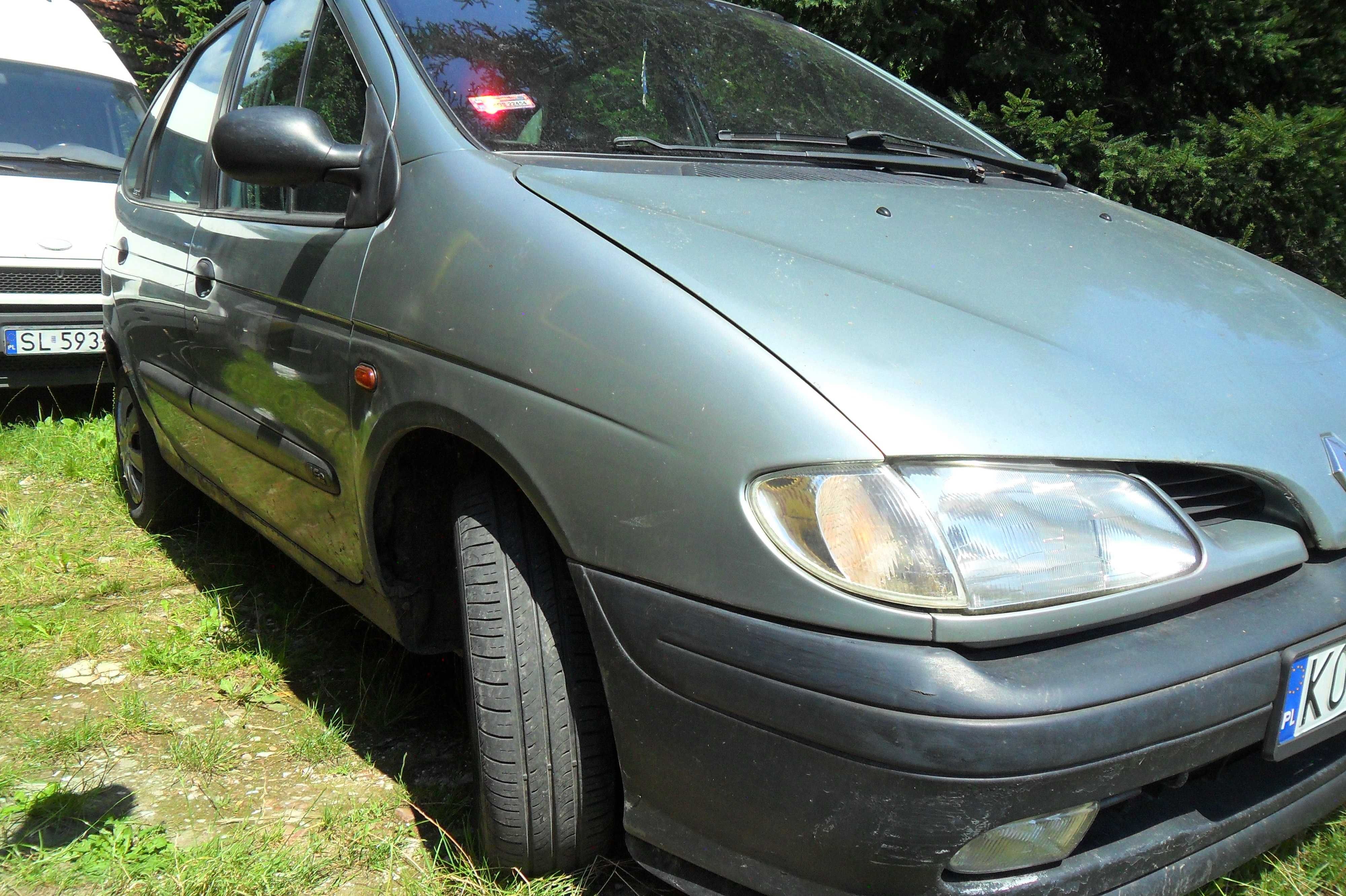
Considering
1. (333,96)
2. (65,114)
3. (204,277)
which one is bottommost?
(204,277)

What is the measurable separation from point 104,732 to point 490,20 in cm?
174

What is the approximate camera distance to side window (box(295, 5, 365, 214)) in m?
2.07

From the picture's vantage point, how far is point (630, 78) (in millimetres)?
2160

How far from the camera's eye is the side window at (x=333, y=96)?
6.79 feet

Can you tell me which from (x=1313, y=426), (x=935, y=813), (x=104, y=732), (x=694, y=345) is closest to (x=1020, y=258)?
(x=1313, y=426)

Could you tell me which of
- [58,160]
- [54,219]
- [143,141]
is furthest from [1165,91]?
[58,160]

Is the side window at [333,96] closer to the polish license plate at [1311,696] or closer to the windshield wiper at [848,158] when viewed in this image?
the windshield wiper at [848,158]

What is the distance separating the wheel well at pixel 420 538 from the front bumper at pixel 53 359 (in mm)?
3730

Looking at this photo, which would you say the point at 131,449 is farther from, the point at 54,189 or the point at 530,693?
the point at 530,693

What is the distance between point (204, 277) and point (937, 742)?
2.08 metres

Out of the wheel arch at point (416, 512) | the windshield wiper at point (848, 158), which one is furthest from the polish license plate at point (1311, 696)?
the windshield wiper at point (848, 158)

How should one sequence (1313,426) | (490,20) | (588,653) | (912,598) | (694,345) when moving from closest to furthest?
(912,598), (694,345), (1313,426), (588,653), (490,20)

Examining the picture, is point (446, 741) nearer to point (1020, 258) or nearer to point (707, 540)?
point (707, 540)

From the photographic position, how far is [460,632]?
78.7 inches
